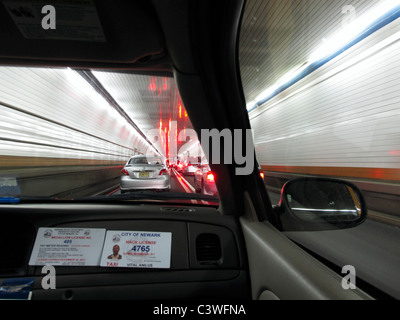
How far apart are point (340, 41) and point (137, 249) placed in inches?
109

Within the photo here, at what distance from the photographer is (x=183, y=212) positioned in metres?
2.20

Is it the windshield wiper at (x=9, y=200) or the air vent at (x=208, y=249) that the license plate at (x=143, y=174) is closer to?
the windshield wiper at (x=9, y=200)

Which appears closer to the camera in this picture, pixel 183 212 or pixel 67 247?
pixel 67 247

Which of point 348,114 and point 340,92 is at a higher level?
point 340,92

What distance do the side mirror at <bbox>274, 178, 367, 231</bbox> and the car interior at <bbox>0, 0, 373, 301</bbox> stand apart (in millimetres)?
12

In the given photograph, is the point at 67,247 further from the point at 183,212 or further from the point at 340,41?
the point at 340,41

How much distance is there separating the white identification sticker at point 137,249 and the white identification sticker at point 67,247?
0.07 m

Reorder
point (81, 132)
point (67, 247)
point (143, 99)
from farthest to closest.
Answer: point (81, 132), point (143, 99), point (67, 247)

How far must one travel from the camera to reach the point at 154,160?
656 centimetres

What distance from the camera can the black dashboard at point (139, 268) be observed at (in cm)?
182

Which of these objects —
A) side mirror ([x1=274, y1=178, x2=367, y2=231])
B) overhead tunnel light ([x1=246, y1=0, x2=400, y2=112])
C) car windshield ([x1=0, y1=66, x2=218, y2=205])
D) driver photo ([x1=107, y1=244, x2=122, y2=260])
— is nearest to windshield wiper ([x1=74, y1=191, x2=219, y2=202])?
car windshield ([x1=0, y1=66, x2=218, y2=205])

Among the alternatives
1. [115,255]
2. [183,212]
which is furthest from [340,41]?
[115,255]
